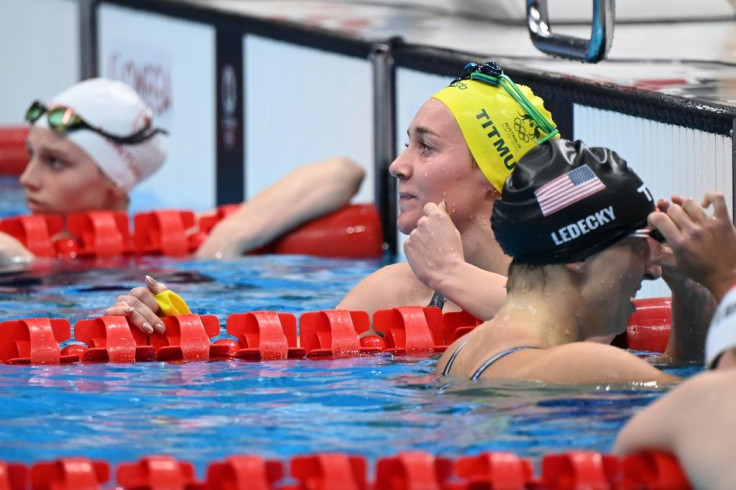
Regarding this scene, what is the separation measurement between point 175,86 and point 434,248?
16.9 feet

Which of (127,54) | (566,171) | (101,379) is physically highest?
(127,54)

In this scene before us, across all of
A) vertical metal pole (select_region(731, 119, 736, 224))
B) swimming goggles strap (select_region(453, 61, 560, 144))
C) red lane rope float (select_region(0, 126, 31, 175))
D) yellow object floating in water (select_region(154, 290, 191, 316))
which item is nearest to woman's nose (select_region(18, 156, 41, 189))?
yellow object floating in water (select_region(154, 290, 191, 316))

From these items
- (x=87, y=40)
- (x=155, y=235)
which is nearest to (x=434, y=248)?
(x=155, y=235)

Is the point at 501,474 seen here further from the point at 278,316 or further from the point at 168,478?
the point at 278,316

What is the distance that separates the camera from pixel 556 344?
3057mm

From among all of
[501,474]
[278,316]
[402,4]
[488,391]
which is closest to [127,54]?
[402,4]

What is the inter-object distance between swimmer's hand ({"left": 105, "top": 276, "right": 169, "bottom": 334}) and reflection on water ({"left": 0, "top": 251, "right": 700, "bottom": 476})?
0.61ft

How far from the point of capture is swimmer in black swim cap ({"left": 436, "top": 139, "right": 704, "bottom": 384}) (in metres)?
3.02

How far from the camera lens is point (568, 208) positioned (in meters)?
3.03

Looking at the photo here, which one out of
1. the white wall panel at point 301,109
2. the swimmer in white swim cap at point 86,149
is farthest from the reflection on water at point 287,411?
the white wall panel at point 301,109

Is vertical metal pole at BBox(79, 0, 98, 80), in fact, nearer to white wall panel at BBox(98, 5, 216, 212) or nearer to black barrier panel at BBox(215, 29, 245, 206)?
white wall panel at BBox(98, 5, 216, 212)

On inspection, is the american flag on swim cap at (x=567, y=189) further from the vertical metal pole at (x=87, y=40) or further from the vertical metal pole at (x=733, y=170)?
the vertical metal pole at (x=87, y=40)

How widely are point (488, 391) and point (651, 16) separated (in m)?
5.61

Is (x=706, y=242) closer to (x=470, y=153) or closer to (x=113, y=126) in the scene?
(x=470, y=153)
